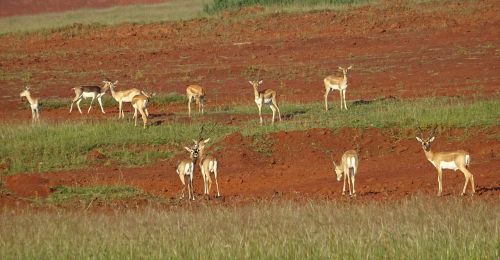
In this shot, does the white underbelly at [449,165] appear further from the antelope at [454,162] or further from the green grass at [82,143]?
the green grass at [82,143]

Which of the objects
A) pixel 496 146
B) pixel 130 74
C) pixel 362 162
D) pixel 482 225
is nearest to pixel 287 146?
pixel 362 162

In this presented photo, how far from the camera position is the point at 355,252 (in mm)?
10422

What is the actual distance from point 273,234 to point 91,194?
275 inches

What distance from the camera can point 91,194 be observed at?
17672mm

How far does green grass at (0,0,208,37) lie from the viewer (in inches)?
2130

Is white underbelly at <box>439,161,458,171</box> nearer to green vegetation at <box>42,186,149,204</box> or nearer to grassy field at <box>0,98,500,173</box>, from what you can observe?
grassy field at <box>0,98,500,173</box>

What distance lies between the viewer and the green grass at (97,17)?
5409 centimetres

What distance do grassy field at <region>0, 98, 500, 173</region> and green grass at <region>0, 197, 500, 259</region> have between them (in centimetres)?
720

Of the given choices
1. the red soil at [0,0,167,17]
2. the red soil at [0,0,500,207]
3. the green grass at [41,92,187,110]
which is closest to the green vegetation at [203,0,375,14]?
the red soil at [0,0,500,207]

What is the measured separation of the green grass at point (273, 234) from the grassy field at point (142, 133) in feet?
23.6

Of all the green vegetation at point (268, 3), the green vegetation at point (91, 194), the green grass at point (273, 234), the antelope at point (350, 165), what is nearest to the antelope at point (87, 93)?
the green vegetation at point (91, 194)

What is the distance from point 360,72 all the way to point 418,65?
226 centimetres

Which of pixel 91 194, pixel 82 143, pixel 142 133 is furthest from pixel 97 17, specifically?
pixel 91 194

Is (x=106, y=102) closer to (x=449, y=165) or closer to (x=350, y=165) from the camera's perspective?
(x=350, y=165)
